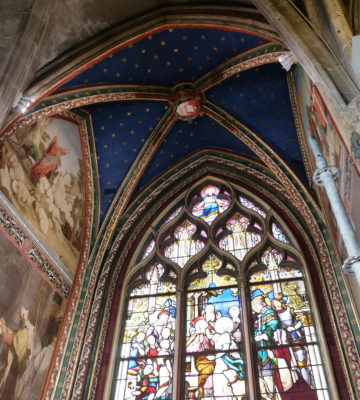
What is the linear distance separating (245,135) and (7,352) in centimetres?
653

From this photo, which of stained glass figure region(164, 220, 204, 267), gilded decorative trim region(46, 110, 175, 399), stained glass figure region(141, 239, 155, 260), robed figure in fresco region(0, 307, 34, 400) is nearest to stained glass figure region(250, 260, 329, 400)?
stained glass figure region(164, 220, 204, 267)

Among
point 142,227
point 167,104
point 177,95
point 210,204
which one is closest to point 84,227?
point 142,227

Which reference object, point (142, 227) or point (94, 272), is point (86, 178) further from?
point (94, 272)

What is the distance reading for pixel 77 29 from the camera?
812 centimetres

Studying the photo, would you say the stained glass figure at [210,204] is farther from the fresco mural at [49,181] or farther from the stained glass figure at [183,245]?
the fresco mural at [49,181]

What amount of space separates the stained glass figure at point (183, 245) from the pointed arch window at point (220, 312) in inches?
0.9

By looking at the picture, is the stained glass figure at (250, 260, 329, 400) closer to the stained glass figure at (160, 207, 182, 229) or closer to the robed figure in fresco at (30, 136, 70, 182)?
the stained glass figure at (160, 207, 182, 229)

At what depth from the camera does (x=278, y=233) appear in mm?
10141

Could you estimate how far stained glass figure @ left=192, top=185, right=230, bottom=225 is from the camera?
10969 mm

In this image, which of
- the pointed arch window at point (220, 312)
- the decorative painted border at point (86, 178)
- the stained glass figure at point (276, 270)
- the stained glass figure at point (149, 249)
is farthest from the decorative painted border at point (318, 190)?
the decorative painted border at point (86, 178)

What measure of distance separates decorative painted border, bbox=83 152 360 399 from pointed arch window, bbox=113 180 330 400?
1.26ft

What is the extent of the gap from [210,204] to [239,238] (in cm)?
136

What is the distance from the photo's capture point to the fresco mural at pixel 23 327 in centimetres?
741

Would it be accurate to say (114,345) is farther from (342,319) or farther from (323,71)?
(323,71)
